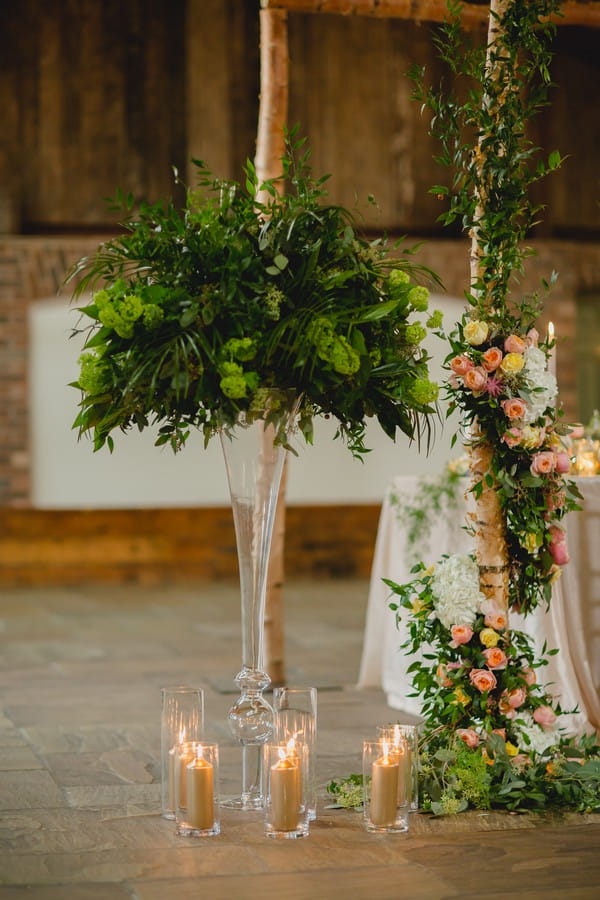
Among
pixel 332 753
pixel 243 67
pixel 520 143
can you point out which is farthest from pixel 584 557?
pixel 243 67

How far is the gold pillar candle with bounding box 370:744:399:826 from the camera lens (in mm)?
3188

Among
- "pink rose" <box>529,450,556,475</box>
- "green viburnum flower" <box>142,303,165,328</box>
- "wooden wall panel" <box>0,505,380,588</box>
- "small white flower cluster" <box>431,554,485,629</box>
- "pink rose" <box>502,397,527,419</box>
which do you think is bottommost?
"wooden wall panel" <box>0,505,380,588</box>

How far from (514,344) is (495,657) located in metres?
0.86

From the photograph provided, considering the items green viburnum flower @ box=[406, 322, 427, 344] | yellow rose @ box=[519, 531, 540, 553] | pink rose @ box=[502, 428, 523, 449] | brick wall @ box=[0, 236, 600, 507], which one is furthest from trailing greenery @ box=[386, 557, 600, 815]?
brick wall @ box=[0, 236, 600, 507]

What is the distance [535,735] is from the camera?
363cm

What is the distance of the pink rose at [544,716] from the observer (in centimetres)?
358

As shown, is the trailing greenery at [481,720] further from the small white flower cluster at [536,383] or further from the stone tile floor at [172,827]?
the small white flower cluster at [536,383]

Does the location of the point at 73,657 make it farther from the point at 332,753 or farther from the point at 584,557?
the point at 584,557

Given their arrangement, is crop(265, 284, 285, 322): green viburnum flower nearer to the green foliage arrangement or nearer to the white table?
the green foliage arrangement

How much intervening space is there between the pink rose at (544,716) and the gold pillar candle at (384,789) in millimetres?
576

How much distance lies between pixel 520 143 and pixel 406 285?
71cm

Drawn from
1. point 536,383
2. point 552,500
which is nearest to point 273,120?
point 536,383

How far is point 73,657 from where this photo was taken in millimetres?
6465

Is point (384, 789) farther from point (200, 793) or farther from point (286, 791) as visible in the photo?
point (200, 793)
